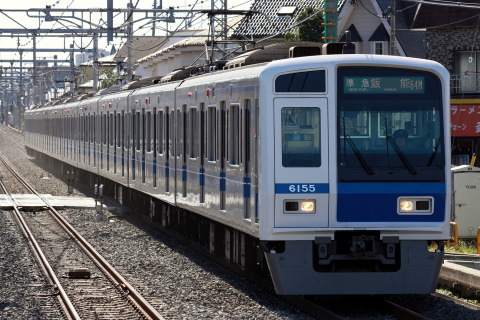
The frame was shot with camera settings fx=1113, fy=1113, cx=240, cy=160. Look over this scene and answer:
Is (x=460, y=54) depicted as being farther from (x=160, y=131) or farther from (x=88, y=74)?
(x=88, y=74)

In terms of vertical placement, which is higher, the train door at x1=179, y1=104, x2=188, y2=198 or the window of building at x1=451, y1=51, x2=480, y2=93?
the window of building at x1=451, y1=51, x2=480, y2=93

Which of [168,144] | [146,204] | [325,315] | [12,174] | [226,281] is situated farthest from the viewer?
[12,174]

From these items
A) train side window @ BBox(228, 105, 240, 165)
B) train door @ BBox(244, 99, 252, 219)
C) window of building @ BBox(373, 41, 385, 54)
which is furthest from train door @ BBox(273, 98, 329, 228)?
window of building @ BBox(373, 41, 385, 54)

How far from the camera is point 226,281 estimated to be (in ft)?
44.1

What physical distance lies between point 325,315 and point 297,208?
41.5 inches

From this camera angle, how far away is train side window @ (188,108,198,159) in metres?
15.0

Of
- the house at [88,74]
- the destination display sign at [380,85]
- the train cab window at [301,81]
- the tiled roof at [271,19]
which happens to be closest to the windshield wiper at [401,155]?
the destination display sign at [380,85]

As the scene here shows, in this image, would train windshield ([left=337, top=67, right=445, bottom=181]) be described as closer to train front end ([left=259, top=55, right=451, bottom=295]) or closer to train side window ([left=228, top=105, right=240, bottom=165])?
train front end ([left=259, top=55, right=451, bottom=295])

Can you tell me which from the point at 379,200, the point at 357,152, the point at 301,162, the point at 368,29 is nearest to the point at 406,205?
the point at 379,200

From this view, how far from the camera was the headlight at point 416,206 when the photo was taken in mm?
10805

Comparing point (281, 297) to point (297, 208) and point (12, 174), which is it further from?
point (12, 174)

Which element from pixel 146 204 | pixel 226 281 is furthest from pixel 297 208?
pixel 146 204

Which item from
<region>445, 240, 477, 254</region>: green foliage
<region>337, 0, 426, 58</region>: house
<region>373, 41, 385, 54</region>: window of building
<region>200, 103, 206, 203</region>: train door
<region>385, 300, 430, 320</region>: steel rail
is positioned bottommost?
<region>445, 240, 477, 254</region>: green foliage

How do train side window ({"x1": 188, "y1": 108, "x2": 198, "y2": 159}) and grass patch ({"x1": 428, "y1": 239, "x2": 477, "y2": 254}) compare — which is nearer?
train side window ({"x1": 188, "y1": 108, "x2": 198, "y2": 159})
